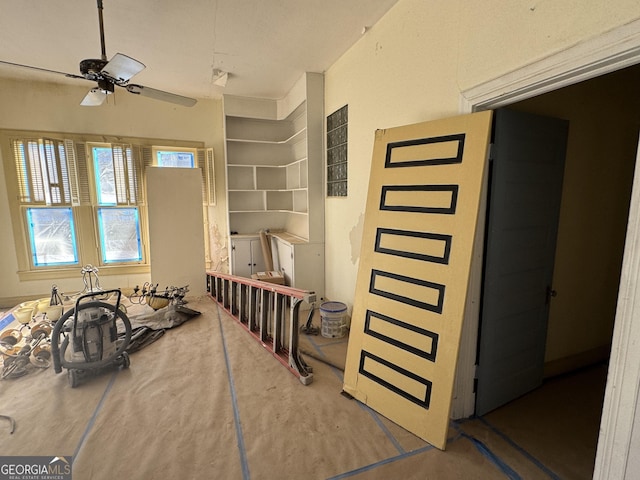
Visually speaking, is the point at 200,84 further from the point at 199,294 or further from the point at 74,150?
the point at 199,294

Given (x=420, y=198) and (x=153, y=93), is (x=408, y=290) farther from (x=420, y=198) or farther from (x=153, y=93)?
(x=153, y=93)

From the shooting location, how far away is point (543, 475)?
168 cm

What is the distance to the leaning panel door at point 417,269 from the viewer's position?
1.78m

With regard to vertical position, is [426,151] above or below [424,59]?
below

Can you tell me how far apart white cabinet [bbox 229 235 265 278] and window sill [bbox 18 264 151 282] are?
1.46 metres

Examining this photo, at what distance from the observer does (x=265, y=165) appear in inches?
205

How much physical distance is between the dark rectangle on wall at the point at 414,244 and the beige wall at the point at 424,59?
829mm

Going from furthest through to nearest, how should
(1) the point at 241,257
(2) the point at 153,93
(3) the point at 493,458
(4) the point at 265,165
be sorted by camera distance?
(4) the point at 265,165
(1) the point at 241,257
(2) the point at 153,93
(3) the point at 493,458

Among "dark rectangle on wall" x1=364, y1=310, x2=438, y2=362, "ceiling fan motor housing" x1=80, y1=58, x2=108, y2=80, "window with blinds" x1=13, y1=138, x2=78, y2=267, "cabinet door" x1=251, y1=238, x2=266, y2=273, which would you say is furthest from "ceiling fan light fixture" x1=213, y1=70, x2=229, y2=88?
"dark rectangle on wall" x1=364, y1=310, x2=438, y2=362

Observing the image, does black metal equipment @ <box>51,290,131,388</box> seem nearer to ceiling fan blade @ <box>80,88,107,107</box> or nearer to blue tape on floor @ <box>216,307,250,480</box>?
blue tape on floor @ <box>216,307,250,480</box>

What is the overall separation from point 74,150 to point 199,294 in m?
2.75

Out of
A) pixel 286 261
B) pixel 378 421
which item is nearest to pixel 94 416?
pixel 378 421

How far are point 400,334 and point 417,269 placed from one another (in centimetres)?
46

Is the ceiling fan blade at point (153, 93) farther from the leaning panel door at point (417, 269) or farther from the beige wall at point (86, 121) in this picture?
the beige wall at point (86, 121)
